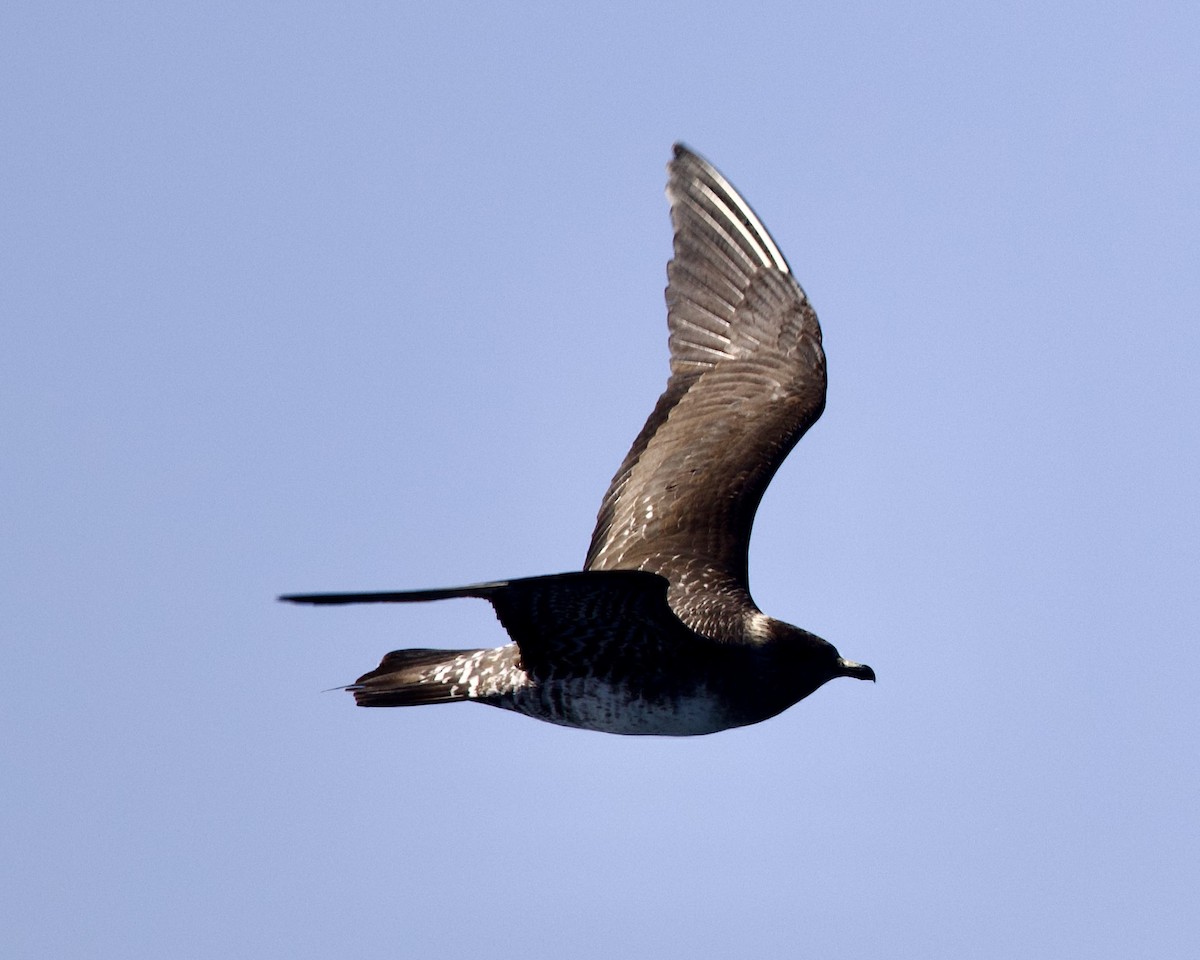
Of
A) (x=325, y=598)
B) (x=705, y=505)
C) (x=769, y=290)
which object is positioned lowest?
(x=325, y=598)

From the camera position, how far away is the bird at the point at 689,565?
10.3m

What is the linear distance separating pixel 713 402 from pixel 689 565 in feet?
5.36

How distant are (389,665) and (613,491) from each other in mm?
2306

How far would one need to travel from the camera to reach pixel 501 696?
36.8 ft

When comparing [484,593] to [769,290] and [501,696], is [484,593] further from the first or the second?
[769,290]

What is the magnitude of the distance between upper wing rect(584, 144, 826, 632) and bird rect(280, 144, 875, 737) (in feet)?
0.04

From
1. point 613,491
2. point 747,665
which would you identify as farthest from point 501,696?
point 613,491

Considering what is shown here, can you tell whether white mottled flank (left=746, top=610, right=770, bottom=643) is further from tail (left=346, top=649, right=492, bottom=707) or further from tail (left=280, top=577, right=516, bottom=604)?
tail (left=280, top=577, right=516, bottom=604)

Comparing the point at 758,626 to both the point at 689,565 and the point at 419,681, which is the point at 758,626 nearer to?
the point at 689,565

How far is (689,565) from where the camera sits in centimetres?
1209

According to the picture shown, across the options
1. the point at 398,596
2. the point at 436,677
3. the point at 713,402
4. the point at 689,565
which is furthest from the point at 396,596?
the point at 713,402

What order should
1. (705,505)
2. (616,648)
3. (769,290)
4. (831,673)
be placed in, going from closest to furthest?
1. (616,648)
2. (831,673)
3. (705,505)
4. (769,290)

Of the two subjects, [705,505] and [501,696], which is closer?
[501,696]

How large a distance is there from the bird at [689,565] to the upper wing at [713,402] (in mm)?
11
